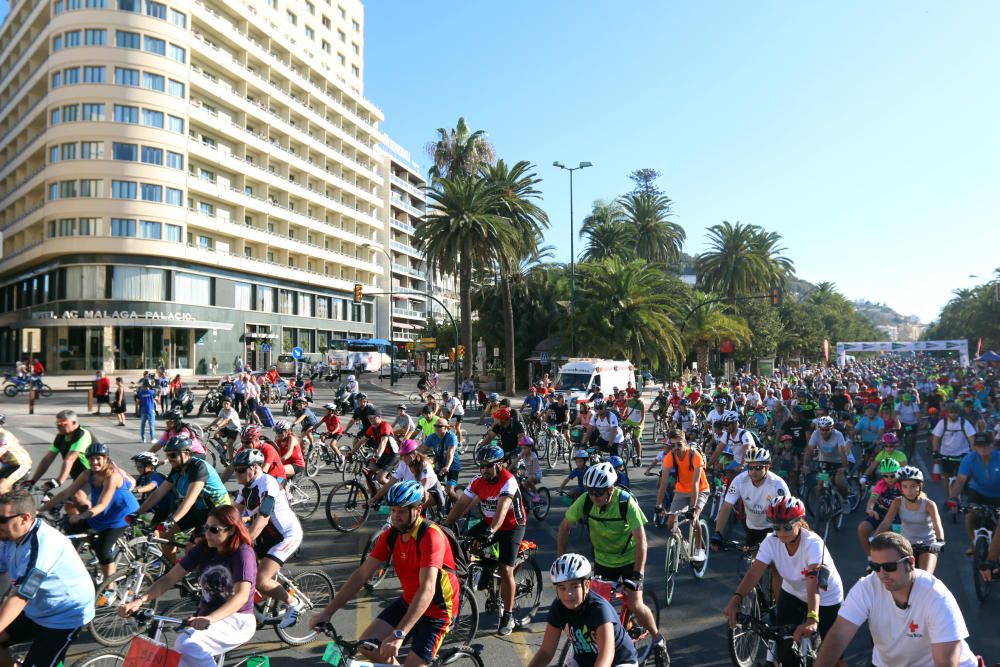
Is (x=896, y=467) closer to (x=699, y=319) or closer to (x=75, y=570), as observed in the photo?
(x=75, y=570)

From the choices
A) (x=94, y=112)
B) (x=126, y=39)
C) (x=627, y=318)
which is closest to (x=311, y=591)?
(x=627, y=318)

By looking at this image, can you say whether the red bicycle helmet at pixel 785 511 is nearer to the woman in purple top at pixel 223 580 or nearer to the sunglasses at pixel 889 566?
the sunglasses at pixel 889 566

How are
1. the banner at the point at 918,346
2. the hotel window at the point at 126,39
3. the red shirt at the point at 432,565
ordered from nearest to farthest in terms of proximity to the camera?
the red shirt at the point at 432,565 → the hotel window at the point at 126,39 → the banner at the point at 918,346

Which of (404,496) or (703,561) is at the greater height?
(404,496)

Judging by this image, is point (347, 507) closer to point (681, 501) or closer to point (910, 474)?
point (681, 501)

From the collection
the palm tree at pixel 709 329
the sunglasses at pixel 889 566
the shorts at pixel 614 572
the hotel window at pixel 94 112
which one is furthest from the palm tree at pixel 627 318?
the sunglasses at pixel 889 566

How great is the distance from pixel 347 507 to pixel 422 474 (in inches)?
111

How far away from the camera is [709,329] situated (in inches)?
1834

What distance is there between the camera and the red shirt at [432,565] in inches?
176

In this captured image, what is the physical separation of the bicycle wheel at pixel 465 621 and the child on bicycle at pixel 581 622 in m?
2.17

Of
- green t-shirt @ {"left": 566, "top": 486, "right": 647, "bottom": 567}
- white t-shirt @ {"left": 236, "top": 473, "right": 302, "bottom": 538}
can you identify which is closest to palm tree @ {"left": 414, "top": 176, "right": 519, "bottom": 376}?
white t-shirt @ {"left": 236, "top": 473, "right": 302, "bottom": 538}

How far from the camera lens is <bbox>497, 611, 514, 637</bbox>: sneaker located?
643 cm

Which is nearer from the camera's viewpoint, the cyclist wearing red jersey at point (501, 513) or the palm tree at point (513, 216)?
the cyclist wearing red jersey at point (501, 513)

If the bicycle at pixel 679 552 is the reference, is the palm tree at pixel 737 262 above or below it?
above
